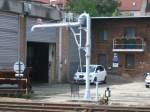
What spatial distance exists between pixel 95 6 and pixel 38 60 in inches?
1593

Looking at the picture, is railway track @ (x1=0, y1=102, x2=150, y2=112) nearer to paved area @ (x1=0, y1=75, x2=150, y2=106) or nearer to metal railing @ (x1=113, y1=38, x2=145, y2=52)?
paved area @ (x1=0, y1=75, x2=150, y2=106)

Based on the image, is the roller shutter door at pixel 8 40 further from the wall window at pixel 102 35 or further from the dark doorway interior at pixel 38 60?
the wall window at pixel 102 35

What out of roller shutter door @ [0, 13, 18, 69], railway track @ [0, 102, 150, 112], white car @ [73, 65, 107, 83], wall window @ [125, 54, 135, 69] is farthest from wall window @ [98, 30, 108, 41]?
railway track @ [0, 102, 150, 112]

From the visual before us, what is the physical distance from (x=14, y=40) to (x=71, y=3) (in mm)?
49309

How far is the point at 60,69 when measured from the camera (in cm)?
4544

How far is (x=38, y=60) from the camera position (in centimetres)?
4719

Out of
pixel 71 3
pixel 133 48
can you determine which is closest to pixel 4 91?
pixel 133 48

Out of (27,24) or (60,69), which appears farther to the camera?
(60,69)

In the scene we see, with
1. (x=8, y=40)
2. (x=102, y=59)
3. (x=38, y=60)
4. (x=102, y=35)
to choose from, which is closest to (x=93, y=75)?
(x=38, y=60)

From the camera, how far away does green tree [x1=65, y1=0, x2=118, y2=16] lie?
82.2m

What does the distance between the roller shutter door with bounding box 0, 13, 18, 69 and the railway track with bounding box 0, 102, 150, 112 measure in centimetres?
1541

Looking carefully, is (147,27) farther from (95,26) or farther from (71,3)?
(71,3)

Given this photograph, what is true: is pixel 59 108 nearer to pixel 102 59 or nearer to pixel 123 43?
pixel 123 43

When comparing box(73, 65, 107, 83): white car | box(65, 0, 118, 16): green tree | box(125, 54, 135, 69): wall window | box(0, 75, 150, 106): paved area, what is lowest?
box(0, 75, 150, 106): paved area
